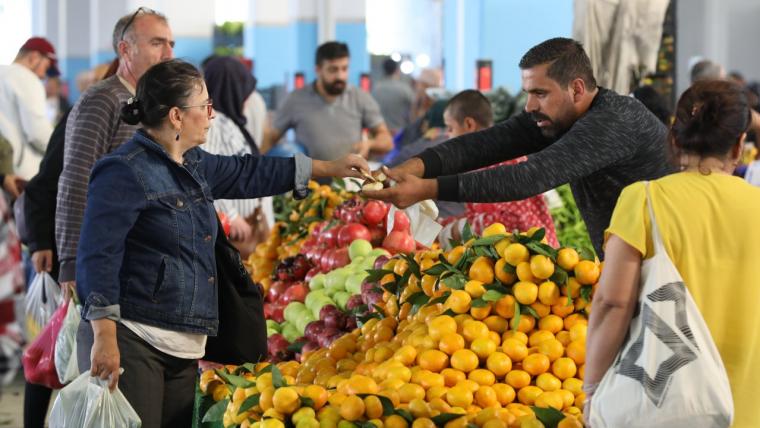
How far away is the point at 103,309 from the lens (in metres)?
2.92

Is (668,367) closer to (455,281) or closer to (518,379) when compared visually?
(518,379)

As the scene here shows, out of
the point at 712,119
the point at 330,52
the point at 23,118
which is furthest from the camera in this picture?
the point at 330,52

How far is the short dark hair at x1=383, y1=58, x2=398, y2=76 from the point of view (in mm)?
10773

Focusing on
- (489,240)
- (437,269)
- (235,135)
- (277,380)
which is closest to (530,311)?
(489,240)

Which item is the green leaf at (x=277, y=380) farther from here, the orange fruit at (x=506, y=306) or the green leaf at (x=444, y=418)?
the orange fruit at (x=506, y=306)

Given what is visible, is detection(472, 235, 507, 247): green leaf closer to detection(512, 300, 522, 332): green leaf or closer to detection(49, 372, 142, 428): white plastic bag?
detection(512, 300, 522, 332): green leaf

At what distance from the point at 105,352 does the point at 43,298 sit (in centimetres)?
158

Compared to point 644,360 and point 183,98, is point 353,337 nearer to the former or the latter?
point 183,98

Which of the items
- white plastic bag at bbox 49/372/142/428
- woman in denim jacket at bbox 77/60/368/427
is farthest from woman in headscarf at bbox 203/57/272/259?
white plastic bag at bbox 49/372/142/428

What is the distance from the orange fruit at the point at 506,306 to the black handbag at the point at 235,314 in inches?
29.0

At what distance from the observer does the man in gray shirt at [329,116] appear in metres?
7.29

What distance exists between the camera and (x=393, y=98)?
35.9ft

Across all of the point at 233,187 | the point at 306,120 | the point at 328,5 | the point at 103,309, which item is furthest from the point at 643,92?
the point at 328,5

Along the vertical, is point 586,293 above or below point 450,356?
above
